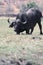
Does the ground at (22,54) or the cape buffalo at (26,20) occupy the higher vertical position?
the ground at (22,54)

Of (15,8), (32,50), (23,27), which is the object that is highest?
(32,50)

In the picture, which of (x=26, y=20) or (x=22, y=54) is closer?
(x=22, y=54)

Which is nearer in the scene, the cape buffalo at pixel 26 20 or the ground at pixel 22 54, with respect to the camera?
the ground at pixel 22 54

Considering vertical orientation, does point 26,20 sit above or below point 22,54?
below

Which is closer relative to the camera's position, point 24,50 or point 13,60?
point 13,60

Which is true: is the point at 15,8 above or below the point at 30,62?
below

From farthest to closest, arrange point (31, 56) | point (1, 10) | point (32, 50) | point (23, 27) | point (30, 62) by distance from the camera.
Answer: point (1, 10), point (23, 27), point (32, 50), point (31, 56), point (30, 62)

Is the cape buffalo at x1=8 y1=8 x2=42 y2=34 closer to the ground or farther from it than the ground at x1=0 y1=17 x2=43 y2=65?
closer to the ground

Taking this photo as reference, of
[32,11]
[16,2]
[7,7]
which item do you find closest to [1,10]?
[7,7]

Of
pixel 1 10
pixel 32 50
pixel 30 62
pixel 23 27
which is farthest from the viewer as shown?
pixel 1 10

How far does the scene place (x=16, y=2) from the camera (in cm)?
6119

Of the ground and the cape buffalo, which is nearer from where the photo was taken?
the ground

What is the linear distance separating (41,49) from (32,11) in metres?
6.44

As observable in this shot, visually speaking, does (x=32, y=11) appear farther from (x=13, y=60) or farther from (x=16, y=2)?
(x=16, y=2)
